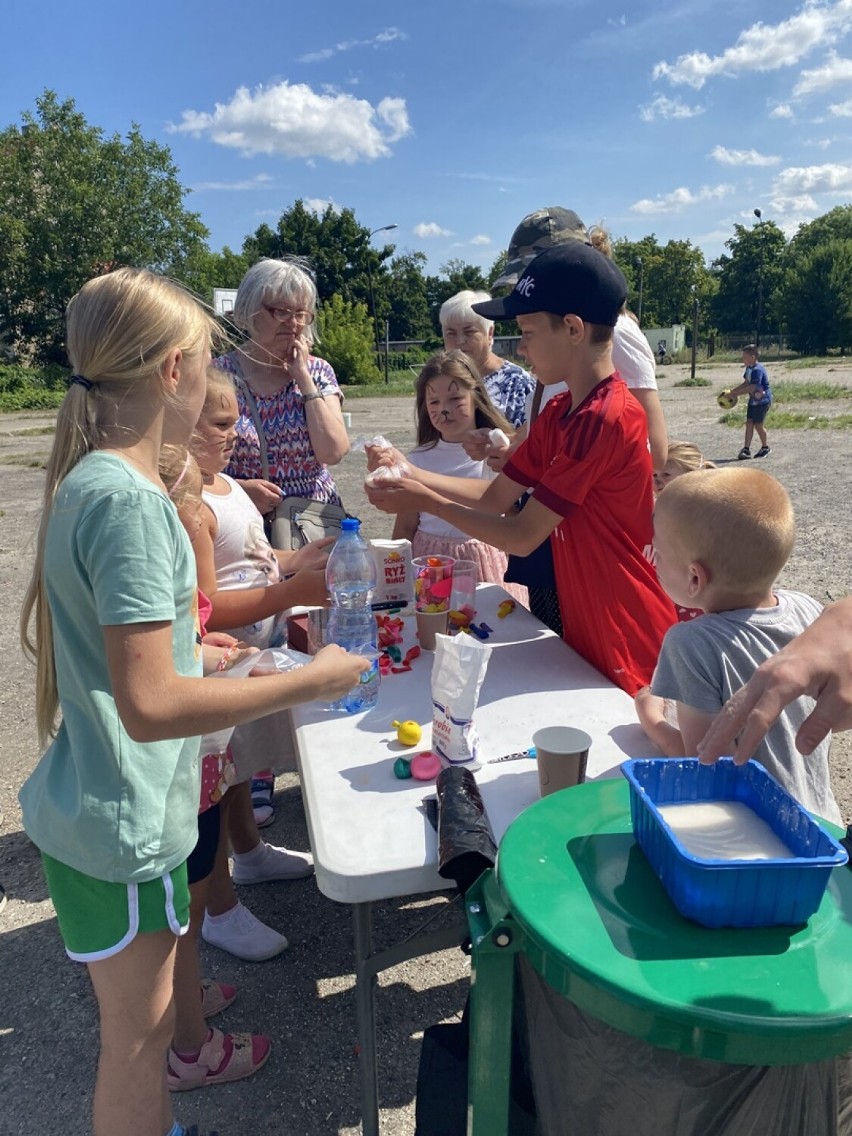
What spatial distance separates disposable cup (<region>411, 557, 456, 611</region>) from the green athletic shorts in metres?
1.14

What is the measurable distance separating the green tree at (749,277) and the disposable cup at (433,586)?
68.2m

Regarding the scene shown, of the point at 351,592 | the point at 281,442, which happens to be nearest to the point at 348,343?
the point at 281,442

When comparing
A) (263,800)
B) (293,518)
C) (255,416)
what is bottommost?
(263,800)

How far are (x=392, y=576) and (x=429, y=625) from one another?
196mm

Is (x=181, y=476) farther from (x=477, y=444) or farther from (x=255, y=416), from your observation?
(x=477, y=444)

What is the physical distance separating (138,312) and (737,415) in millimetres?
18289

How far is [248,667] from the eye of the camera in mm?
1830

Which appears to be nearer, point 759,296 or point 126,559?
point 126,559

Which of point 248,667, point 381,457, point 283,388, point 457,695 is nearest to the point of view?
point 457,695

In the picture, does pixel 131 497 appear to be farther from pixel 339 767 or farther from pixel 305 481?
pixel 305 481

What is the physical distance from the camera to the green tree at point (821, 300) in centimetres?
5156

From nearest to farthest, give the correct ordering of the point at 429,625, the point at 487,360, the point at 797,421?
the point at 429,625 < the point at 487,360 < the point at 797,421

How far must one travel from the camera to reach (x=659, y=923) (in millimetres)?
927

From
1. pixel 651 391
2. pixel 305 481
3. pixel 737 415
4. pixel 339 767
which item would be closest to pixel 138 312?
pixel 339 767
